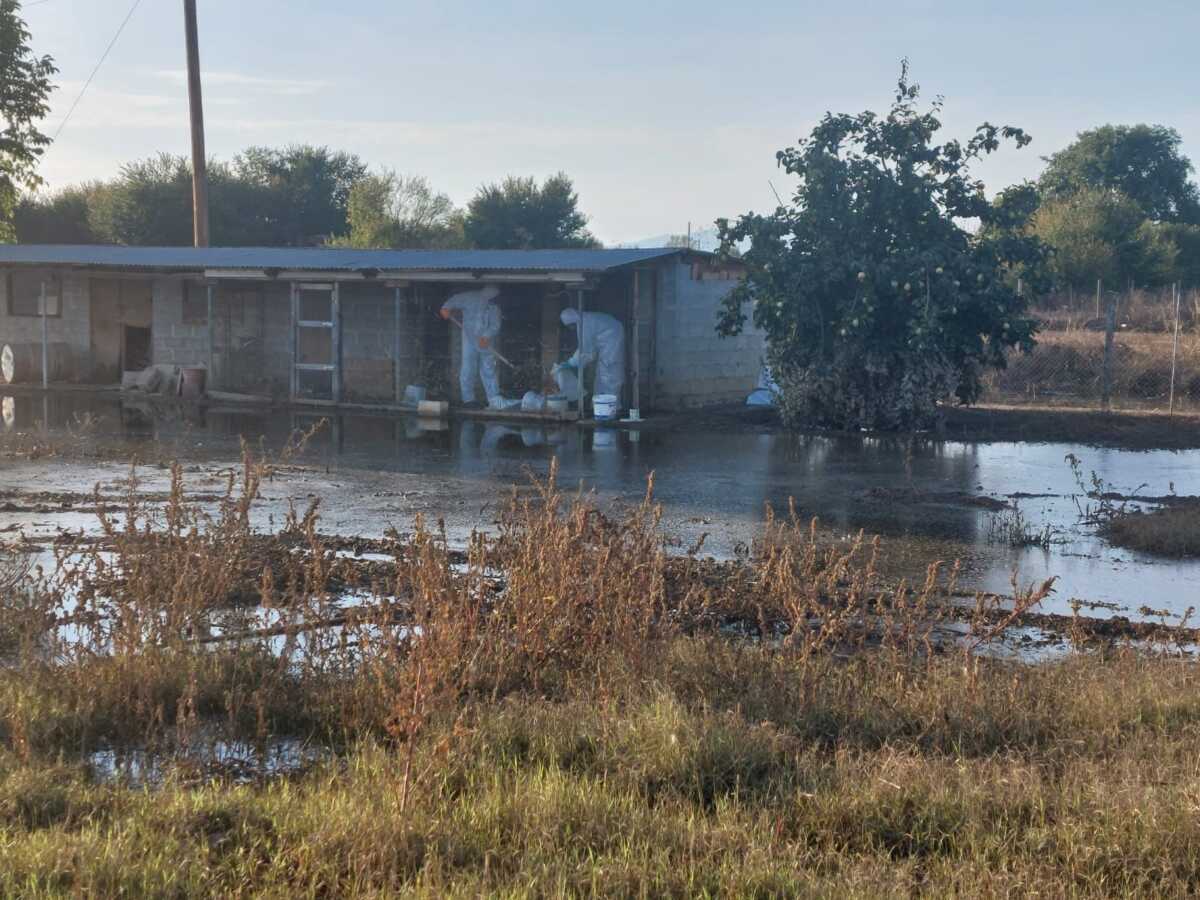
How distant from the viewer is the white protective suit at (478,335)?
2614 centimetres

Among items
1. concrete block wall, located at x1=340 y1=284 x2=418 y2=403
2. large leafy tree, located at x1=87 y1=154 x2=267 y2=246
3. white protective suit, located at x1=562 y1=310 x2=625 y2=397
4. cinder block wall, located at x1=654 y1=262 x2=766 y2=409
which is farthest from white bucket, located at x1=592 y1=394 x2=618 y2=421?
large leafy tree, located at x1=87 y1=154 x2=267 y2=246

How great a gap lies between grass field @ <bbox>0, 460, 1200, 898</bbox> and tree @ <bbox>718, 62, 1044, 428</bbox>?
14837mm

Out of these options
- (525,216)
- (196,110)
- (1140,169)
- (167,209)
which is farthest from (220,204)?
(1140,169)

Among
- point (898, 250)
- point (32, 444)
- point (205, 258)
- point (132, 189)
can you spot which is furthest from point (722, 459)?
point (132, 189)

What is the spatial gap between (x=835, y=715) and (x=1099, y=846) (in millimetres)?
1729

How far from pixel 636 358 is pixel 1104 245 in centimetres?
2581

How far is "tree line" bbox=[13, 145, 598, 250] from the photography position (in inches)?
2147

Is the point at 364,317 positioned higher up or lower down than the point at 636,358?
higher up

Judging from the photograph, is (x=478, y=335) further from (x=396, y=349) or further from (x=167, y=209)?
(x=167, y=209)

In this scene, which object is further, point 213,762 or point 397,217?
point 397,217

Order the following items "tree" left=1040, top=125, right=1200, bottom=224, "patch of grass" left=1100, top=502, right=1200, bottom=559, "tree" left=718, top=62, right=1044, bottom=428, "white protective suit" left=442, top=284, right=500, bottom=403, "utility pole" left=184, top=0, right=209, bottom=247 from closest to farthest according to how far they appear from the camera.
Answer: "patch of grass" left=1100, top=502, right=1200, bottom=559 → "tree" left=718, top=62, right=1044, bottom=428 → "white protective suit" left=442, top=284, right=500, bottom=403 → "utility pole" left=184, top=0, right=209, bottom=247 → "tree" left=1040, top=125, right=1200, bottom=224

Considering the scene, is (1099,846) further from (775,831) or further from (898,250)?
(898,250)

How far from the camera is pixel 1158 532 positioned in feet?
40.5

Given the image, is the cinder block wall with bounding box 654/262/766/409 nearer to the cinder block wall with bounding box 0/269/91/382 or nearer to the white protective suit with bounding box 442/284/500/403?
the white protective suit with bounding box 442/284/500/403
